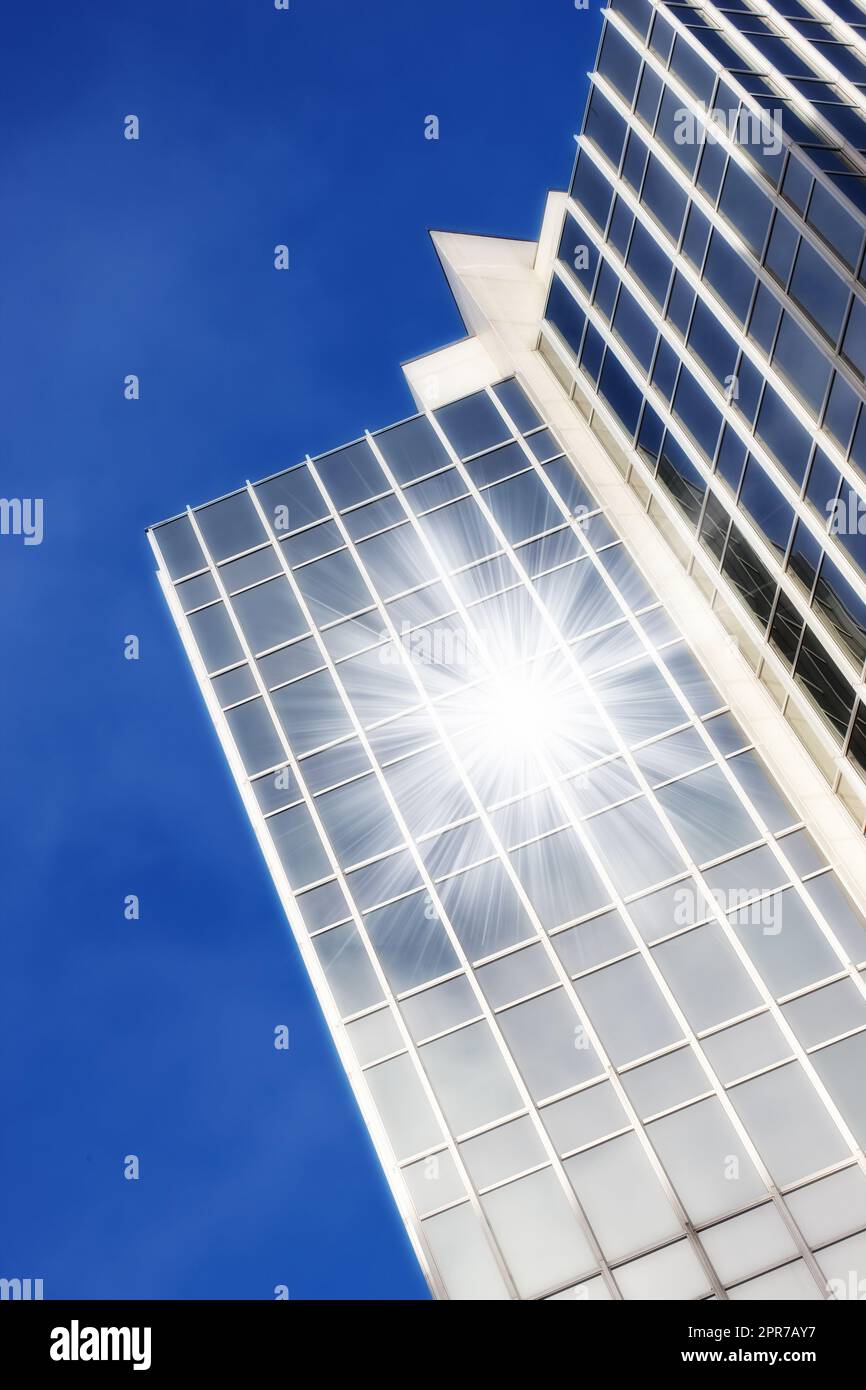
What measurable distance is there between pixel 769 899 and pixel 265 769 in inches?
449

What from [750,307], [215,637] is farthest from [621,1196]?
[215,637]

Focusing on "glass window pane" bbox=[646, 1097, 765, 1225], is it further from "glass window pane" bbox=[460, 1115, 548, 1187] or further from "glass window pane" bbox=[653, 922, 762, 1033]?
"glass window pane" bbox=[460, 1115, 548, 1187]

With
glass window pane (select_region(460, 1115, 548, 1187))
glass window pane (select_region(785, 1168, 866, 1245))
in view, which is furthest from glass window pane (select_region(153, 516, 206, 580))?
glass window pane (select_region(785, 1168, 866, 1245))

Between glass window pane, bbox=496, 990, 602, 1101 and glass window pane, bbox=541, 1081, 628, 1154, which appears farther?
glass window pane, bbox=496, 990, 602, 1101

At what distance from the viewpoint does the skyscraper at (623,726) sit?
21859mm

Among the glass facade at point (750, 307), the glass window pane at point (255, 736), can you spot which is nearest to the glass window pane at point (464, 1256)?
the glass facade at point (750, 307)

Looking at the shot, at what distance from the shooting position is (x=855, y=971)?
22688 millimetres

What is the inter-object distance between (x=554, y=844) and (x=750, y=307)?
10977mm

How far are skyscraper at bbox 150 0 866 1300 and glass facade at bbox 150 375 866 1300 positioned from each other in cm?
7

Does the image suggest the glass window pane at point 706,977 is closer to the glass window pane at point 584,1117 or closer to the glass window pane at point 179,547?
the glass window pane at point 584,1117

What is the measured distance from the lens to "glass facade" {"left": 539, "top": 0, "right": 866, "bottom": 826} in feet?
73.6

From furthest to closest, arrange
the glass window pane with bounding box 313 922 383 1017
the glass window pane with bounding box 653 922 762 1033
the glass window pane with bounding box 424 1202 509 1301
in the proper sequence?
the glass window pane with bounding box 313 922 383 1017
the glass window pane with bounding box 653 922 762 1033
the glass window pane with bounding box 424 1202 509 1301

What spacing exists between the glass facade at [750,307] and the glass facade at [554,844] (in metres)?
0.20

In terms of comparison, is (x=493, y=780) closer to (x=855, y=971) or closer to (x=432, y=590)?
(x=432, y=590)
